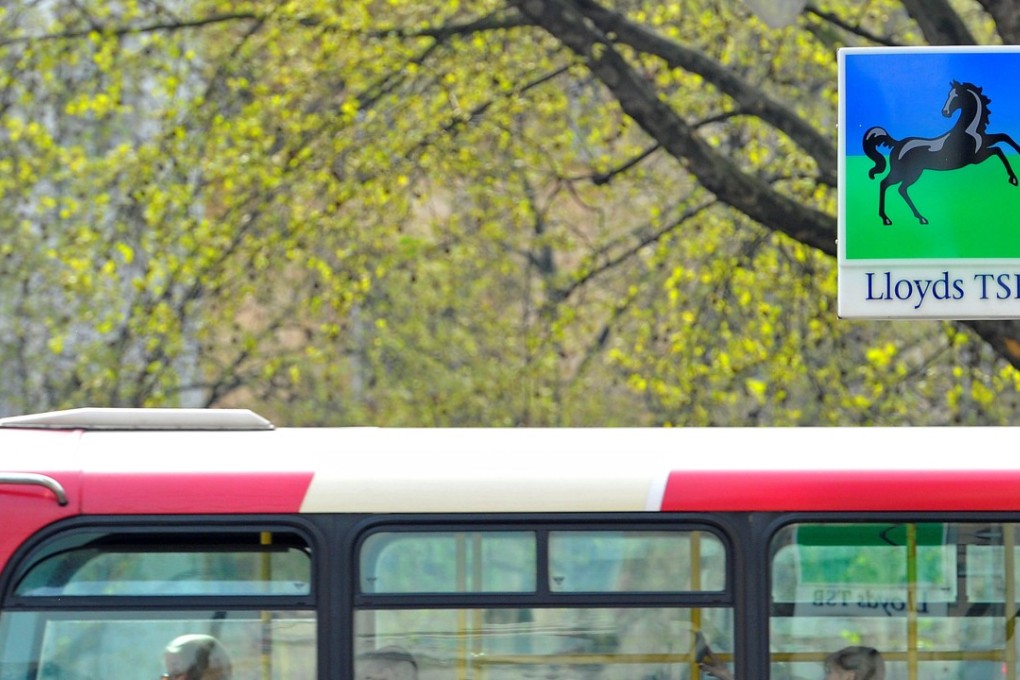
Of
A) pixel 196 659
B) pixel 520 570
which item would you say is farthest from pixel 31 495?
pixel 520 570

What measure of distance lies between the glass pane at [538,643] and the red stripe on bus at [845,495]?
0.33 m

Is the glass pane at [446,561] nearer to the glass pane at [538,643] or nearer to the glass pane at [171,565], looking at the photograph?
the glass pane at [538,643]

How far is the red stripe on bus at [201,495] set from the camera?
4922 mm

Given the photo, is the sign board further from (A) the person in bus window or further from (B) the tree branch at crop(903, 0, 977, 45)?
(B) the tree branch at crop(903, 0, 977, 45)

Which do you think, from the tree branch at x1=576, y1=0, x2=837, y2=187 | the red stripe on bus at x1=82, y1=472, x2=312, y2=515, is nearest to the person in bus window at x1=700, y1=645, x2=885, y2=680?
the red stripe on bus at x1=82, y1=472, x2=312, y2=515

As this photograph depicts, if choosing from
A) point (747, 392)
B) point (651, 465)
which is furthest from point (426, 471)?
point (747, 392)

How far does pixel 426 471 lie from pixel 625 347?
8.93 m

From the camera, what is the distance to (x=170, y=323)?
11305 mm

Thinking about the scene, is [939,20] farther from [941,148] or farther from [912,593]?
[912,593]

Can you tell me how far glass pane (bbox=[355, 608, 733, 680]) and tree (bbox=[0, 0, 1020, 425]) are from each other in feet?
15.0

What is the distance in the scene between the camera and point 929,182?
6090 mm

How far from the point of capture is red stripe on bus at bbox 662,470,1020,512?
4.90 meters

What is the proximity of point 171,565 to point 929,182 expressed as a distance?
10.0 feet

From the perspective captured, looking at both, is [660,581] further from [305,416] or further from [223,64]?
[305,416]
